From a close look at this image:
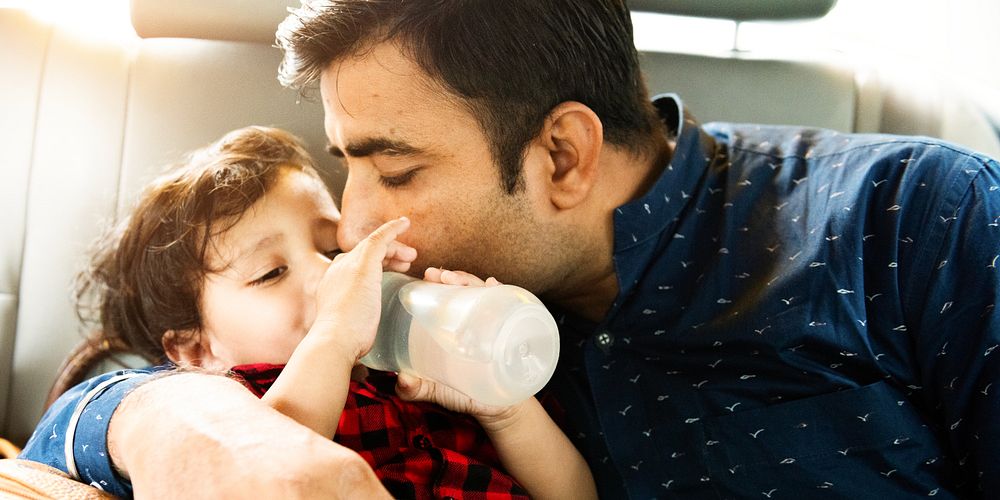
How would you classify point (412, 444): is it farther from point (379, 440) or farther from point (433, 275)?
point (433, 275)

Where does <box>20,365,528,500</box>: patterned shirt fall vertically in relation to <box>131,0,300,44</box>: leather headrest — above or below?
below

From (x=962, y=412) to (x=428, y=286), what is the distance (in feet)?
2.43

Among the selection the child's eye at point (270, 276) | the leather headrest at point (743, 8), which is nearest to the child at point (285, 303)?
the child's eye at point (270, 276)

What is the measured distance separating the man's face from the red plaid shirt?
22 cm

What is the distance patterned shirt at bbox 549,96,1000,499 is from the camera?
120cm

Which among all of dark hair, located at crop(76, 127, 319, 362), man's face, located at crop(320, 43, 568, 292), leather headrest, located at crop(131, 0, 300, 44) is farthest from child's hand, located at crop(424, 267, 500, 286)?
leather headrest, located at crop(131, 0, 300, 44)

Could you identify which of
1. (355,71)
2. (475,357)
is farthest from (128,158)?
(475,357)

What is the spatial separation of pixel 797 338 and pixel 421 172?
23.1 inches

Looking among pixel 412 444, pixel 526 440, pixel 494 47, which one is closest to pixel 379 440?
pixel 412 444

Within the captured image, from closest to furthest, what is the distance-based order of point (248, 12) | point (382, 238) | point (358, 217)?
point (382, 238)
point (358, 217)
point (248, 12)

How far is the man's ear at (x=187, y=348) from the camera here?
1.47 metres

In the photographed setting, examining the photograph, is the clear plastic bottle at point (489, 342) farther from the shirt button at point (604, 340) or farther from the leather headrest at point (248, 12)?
the leather headrest at point (248, 12)

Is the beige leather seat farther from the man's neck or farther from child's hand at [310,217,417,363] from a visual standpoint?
child's hand at [310,217,417,363]

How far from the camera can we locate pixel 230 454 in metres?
0.84
